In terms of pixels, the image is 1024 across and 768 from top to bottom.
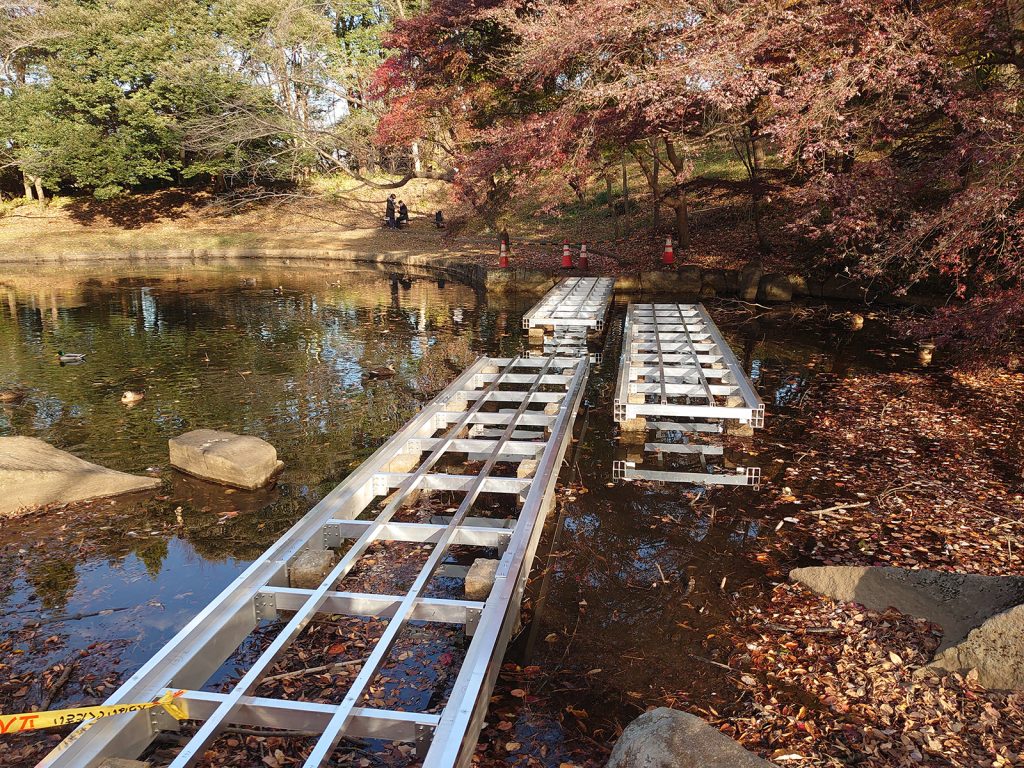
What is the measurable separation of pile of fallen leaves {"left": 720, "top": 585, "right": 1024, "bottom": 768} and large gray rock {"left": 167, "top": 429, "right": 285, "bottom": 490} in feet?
14.3

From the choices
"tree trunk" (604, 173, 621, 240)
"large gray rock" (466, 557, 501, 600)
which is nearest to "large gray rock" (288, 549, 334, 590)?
"large gray rock" (466, 557, 501, 600)

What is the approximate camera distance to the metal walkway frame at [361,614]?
305 cm

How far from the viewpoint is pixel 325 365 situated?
36.8 feet

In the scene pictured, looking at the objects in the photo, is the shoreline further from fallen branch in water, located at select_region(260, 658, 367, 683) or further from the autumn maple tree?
fallen branch in water, located at select_region(260, 658, 367, 683)

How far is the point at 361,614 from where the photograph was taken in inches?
165

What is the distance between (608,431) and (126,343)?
9.27 meters

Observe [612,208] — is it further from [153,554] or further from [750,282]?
[153,554]

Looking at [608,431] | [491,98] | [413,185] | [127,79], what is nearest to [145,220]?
[127,79]

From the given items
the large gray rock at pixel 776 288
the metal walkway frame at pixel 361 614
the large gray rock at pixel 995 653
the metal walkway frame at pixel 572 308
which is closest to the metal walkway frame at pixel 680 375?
the metal walkway frame at pixel 572 308

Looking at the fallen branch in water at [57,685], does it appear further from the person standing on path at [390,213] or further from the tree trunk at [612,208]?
the person standing on path at [390,213]

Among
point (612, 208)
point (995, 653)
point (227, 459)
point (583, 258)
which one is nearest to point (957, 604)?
point (995, 653)

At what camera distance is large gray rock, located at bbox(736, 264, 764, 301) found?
16.6 meters

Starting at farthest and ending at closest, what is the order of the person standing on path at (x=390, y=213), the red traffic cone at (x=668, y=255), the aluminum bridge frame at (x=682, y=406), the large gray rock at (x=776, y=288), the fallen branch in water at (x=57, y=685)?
the person standing on path at (x=390, y=213) → the red traffic cone at (x=668, y=255) → the large gray rock at (x=776, y=288) → the aluminum bridge frame at (x=682, y=406) → the fallen branch in water at (x=57, y=685)

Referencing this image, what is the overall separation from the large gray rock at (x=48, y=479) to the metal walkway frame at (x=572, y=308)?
688cm
